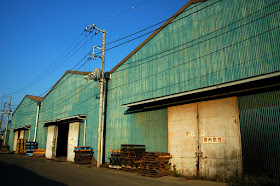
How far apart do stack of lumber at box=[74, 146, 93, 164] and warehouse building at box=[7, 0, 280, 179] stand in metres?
2.02

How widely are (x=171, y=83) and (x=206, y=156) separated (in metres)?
5.64

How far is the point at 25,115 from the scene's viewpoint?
4431 centimetres

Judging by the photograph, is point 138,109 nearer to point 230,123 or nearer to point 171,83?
point 171,83

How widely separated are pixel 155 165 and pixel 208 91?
226 inches

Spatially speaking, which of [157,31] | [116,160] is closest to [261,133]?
[157,31]

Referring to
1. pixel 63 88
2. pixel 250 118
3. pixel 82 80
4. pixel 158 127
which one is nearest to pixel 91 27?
pixel 82 80

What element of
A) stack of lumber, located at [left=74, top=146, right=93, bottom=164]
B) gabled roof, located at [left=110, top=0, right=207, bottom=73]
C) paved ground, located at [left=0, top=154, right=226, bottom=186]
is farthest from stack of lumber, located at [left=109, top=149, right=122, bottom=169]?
gabled roof, located at [left=110, top=0, right=207, bottom=73]

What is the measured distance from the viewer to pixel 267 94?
36.5 feet

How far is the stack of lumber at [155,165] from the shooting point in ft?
45.2

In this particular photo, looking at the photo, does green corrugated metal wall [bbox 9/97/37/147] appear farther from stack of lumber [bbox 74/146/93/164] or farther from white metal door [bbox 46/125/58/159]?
stack of lumber [bbox 74/146/93/164]

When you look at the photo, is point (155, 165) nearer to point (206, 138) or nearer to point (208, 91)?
point (206, 138)

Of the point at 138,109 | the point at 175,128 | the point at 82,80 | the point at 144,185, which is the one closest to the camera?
the point at 144,185

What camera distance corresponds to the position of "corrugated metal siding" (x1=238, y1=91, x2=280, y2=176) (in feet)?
34.5

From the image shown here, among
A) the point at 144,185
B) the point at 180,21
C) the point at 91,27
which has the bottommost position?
the point at 144,185
